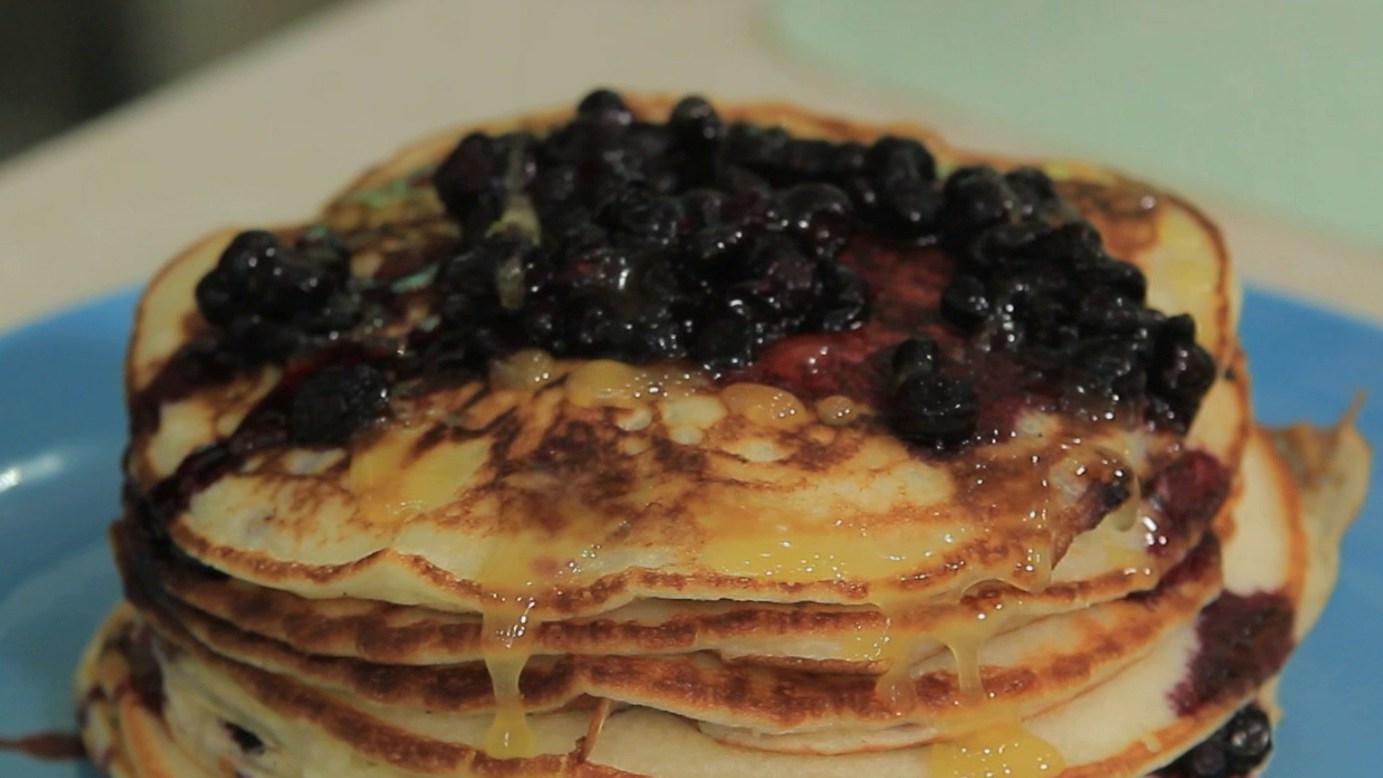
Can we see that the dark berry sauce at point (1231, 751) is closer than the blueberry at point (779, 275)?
No

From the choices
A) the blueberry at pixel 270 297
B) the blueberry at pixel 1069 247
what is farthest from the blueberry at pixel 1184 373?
the blueberry at pixel 270 297

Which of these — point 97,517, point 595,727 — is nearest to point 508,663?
point 595,727

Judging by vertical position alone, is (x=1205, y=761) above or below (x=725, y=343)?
below

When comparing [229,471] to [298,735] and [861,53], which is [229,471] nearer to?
[298,735]

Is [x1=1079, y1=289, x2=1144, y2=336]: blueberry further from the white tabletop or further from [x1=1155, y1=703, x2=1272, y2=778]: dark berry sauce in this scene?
the white tabletop

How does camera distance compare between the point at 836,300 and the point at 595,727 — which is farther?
the point at 836,300

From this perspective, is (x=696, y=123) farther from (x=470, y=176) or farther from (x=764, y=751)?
(x=764, y=751)

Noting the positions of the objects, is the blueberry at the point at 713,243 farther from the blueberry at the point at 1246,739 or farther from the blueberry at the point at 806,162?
the blueberry at the point at 1246,739
